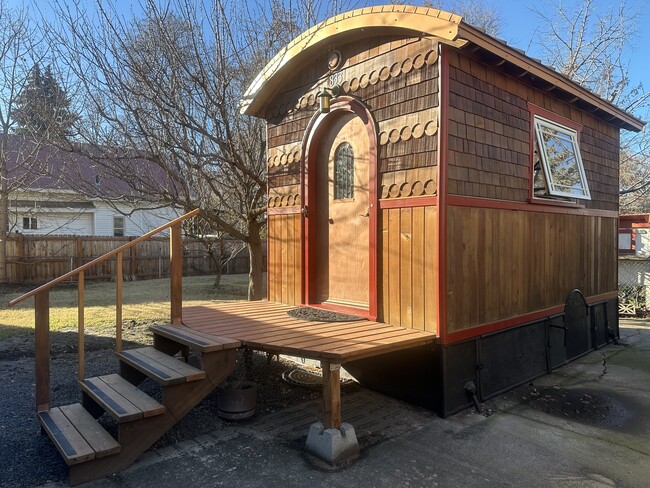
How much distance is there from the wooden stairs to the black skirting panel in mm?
1666

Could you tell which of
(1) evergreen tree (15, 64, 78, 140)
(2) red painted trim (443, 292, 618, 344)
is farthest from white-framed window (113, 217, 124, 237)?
(2) red painted trim (443, 292, 618, 344)

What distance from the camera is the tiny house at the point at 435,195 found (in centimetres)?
402

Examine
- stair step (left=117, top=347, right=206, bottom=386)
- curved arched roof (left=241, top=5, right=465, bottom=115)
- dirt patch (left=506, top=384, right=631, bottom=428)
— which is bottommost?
dirt patch (left=506, top=384, right=631, bottom=428)

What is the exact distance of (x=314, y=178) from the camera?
5371 mm

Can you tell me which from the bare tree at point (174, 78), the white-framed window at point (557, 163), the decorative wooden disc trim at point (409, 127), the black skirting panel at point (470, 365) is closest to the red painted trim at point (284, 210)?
the bare tree at point (174, 78)

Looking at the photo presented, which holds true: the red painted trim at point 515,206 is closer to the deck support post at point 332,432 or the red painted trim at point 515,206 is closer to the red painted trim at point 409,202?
the red painted trim at point 409,202

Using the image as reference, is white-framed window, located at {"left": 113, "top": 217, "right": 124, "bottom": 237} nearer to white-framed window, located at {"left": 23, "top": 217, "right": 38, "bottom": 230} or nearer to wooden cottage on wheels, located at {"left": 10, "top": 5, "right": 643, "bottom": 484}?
white-framed window, located at {"left": 23, "top": 217, "right": 38, "bottom": 230}

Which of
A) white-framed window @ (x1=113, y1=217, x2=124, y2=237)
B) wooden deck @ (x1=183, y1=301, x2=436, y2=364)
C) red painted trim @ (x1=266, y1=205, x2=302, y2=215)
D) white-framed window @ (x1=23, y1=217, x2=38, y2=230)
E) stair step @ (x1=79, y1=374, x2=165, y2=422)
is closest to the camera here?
stair step @ (x1=79, y1=374, x2=165, y2=422)

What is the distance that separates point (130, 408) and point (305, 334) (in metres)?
1.45

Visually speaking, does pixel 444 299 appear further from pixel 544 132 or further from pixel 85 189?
pixel 85 189

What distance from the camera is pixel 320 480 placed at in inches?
113

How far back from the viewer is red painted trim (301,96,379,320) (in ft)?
14.8

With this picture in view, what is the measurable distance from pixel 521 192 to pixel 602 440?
8.25 ft

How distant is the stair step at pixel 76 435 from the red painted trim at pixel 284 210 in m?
3.03
